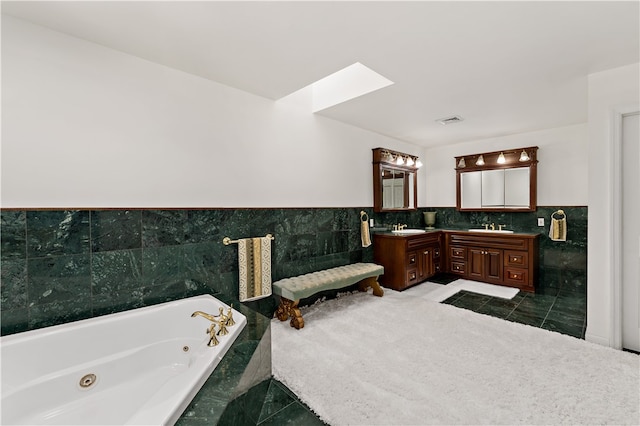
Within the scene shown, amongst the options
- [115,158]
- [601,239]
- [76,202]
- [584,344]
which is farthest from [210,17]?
[584,344]

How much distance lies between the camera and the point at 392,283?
13.3 ft

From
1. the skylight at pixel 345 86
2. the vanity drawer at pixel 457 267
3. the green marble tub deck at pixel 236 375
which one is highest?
the skylight at pixel 345 86

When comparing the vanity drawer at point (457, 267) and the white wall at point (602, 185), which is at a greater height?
the white wall at point (602, 185)

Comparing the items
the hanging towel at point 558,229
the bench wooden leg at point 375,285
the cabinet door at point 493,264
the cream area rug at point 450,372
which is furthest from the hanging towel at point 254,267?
the hanging towel at point 558,229

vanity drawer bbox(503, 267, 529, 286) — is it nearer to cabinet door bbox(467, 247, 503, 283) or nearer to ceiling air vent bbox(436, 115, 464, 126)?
A: cabinet door bbox(467, 247, 503, 283)

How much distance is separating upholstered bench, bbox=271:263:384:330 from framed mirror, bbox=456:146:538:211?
2575 millimetres

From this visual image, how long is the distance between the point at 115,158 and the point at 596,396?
373cm

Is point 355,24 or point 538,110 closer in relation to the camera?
point 355,24

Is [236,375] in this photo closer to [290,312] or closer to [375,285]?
[290,312]

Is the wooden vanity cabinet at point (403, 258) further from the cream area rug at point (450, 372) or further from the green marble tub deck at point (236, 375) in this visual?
the green marble tub deck at point (236, 375)

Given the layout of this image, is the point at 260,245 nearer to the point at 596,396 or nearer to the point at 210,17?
the point at 210,17

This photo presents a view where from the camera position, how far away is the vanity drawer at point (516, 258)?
3973mm

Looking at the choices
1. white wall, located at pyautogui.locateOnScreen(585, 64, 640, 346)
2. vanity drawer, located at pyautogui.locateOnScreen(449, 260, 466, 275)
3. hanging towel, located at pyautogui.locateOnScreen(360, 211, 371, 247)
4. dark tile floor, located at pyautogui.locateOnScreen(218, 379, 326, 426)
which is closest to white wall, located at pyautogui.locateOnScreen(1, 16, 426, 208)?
hanging towel, located at pyautogui.locateOnScreen(360, 211, 371, 247)

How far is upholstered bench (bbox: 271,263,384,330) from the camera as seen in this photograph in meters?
2.81
